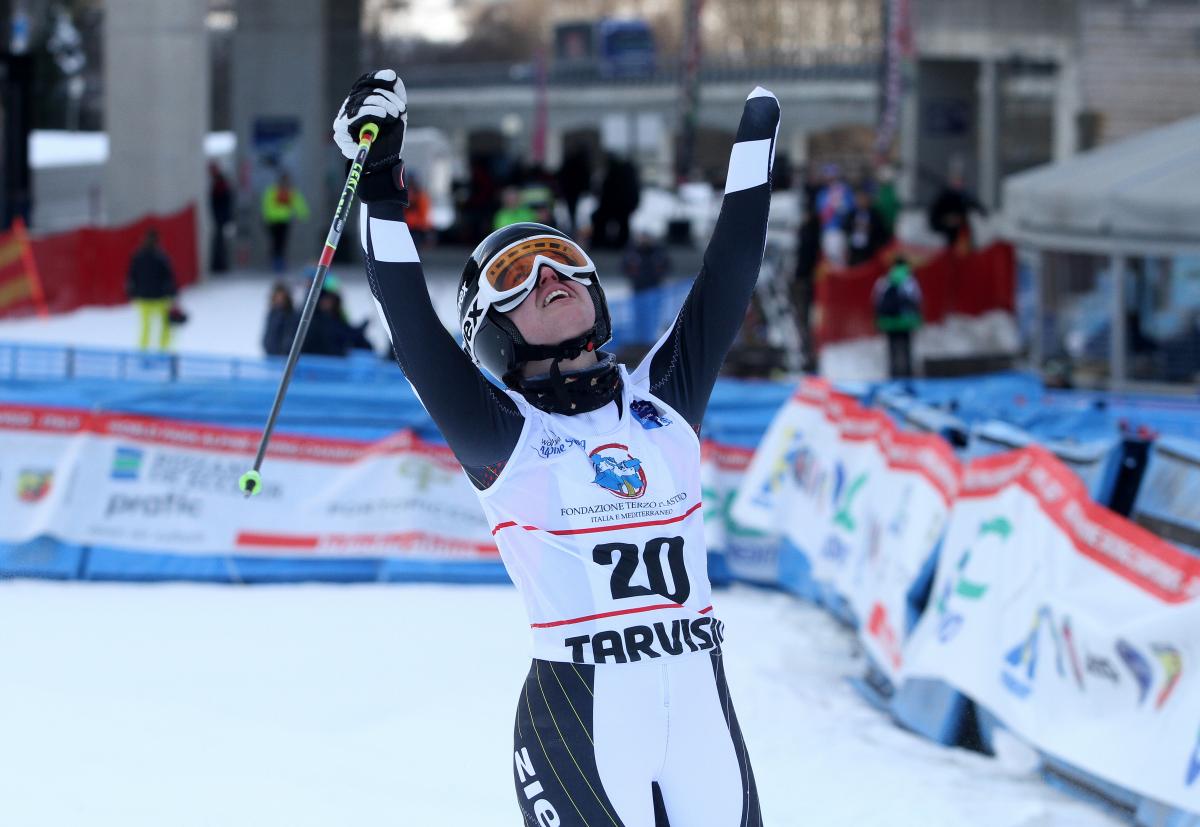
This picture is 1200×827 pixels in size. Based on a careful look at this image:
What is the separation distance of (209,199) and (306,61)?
306cm

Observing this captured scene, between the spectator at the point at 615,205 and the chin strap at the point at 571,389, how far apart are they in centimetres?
2682

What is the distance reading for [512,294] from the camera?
347 cm

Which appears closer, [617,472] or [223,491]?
[617,472]

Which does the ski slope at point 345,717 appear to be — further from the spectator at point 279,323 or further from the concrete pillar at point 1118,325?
the concrete pillar at point 1118,325

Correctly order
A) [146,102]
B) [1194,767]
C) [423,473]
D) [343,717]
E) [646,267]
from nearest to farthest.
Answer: [1194,767]
[343,717]
[423,473]
[646,267]
[146,102]

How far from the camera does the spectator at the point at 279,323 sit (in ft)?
42.7

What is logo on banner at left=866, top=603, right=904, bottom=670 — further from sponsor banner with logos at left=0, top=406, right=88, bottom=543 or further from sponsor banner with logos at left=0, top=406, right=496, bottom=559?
sponsor banner with logos at left=0, top=406, right=88, bottom=543

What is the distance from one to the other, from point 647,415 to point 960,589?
4.09 metres

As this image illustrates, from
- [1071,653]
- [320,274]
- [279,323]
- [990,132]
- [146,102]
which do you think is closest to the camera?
[320,274]

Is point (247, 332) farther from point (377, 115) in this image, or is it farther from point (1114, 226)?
point (377, 115)

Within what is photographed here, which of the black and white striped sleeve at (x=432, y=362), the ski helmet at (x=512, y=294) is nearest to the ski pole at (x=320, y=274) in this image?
the black and white striped sleeve at (x=432, y=362)

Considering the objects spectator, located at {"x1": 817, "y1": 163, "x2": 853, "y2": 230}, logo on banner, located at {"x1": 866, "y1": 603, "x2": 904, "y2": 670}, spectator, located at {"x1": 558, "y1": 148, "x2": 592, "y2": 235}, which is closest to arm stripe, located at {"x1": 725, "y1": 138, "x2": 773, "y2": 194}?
logo on banner, located at {"x1": 866, "y1": 603, "x2": 904, "y2": 670}

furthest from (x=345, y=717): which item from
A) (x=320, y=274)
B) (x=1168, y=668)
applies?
(x=320, y=274)

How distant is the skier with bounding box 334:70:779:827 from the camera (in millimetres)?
3359
